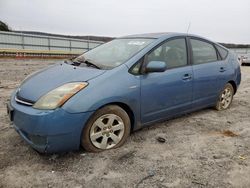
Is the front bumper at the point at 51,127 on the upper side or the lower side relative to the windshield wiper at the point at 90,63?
lower

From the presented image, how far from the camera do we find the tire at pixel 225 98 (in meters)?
5.63

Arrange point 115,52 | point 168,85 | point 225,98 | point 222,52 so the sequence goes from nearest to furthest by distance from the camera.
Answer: point 168,85, point 115,52, point 222,52, point 225,98

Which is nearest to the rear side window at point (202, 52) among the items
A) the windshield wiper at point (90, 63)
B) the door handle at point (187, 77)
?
the door handle at point (187, 77)

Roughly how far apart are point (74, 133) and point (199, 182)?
4.83ft

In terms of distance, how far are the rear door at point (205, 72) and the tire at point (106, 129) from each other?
1653 mm

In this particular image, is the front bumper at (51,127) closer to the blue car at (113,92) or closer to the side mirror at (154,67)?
the blue car at (113,92)

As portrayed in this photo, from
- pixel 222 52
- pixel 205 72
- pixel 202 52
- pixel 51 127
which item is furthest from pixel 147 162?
pixel 222 52

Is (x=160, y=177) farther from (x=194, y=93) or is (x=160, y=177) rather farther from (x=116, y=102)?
(x=194, y=93)

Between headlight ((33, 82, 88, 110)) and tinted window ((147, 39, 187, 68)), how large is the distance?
1233 millimetres

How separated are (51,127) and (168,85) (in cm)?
189

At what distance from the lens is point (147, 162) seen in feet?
11.0

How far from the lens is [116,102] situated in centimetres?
361

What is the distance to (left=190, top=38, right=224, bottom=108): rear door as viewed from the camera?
4828 millimetres

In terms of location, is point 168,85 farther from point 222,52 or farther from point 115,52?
point 222,52
